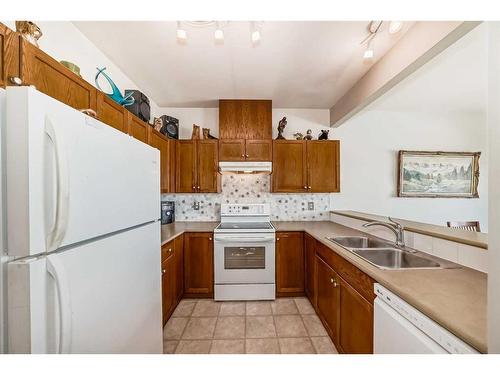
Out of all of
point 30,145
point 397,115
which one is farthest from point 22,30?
point 397,115

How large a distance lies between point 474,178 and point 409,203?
1.11 m

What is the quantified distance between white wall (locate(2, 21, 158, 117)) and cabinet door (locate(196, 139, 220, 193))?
1215 millimetres

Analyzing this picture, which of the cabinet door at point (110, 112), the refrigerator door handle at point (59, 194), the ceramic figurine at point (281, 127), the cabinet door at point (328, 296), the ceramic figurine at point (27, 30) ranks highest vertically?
the ceramic figurine at point (281, 127)

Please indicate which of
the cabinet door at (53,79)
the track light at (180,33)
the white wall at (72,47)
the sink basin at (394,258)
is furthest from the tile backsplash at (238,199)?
the cabinet door at (53,79)

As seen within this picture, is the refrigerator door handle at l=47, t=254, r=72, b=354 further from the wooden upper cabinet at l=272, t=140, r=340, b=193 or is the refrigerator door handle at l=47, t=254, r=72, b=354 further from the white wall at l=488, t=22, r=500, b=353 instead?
the wooden upper cabinet at l=272, t=140, r=340, b=193

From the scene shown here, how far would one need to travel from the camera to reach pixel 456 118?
3297 mm

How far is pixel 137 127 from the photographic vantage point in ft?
6.16

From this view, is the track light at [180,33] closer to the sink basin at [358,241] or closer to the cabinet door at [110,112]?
the cabinet door at [110,112]

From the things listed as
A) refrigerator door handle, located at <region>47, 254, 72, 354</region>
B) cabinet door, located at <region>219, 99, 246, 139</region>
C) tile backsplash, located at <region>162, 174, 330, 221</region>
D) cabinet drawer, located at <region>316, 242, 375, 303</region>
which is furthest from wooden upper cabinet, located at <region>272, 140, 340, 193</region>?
refrigerator door handle, located at <region>47, 254, 72, 354</region>

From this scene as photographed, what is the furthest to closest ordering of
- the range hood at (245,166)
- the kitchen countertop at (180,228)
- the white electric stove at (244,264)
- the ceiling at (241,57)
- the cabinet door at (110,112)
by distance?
the range hood at (245,166) → the white electric stove at (244,264) → the kitchen countertop at (180,228) → the ceiling at (241,57) → the cabinet door at (110,112)

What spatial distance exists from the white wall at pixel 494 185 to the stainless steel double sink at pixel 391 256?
2.31 ft

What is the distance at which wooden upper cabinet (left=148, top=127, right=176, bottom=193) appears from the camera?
2.36 meters

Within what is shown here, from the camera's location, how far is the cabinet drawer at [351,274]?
1232 mm
